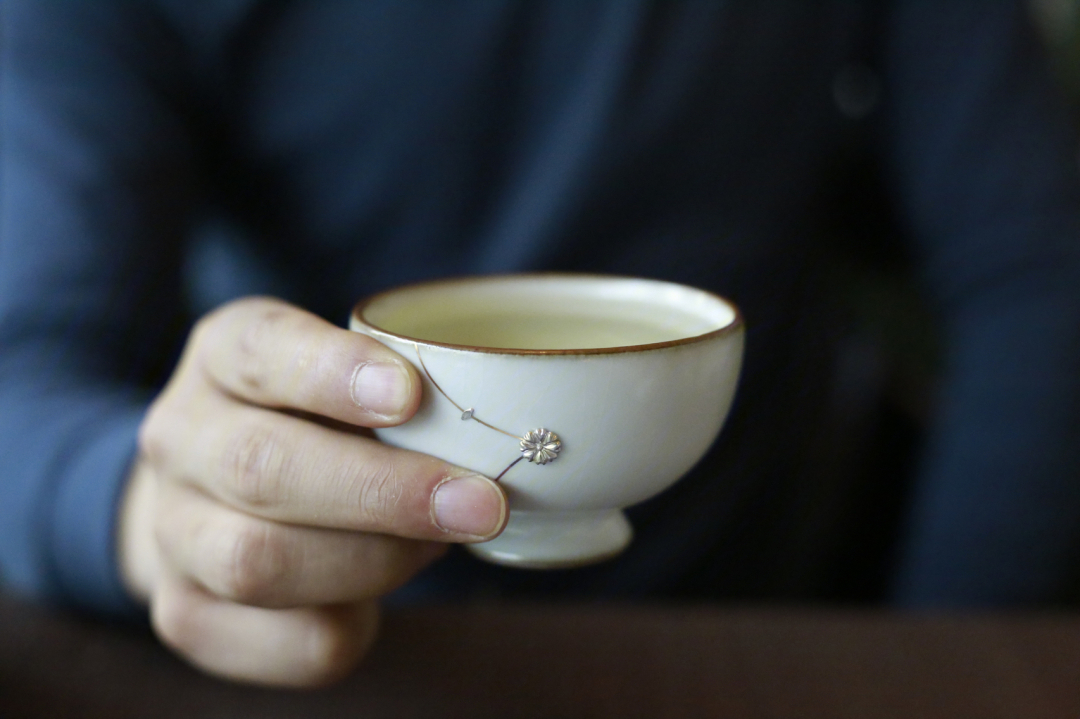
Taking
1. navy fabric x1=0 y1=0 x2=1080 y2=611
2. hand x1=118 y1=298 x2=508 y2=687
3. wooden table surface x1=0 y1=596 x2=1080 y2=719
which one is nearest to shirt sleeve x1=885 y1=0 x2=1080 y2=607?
navy fabric x1=0 y1=0 x2=1080 y2=611

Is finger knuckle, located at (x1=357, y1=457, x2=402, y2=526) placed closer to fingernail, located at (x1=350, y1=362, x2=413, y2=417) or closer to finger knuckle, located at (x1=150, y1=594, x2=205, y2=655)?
fingernail, located at (x1=350, y1=362, x2=413, y2=417)

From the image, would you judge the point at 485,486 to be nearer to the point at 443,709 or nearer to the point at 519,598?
the point at 443,709

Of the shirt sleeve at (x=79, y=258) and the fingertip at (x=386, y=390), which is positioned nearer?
the fingertip at (x=386, y=390)

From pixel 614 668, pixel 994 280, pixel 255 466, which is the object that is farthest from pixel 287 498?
pixel 994 280

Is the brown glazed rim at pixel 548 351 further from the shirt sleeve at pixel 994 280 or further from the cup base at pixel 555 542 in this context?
the shirt sleeve at pixel 994 280

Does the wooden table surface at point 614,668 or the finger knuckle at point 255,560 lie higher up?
the finger knuckle at point 255,560

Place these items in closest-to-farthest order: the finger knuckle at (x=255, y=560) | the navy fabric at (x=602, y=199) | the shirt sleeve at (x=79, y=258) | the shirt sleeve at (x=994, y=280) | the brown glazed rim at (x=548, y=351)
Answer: the brown glazed rim at (x=548, y=351), the finger knuckle at (x=255, y=560), the shirt sleeve at (x=79, y=258), the navy fabric at (x=602, y=199), the shirt sleeve at (x=994, y=280)

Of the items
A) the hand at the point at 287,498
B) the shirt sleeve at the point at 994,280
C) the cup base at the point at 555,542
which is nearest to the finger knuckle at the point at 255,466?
the hand at the point at 287,498
